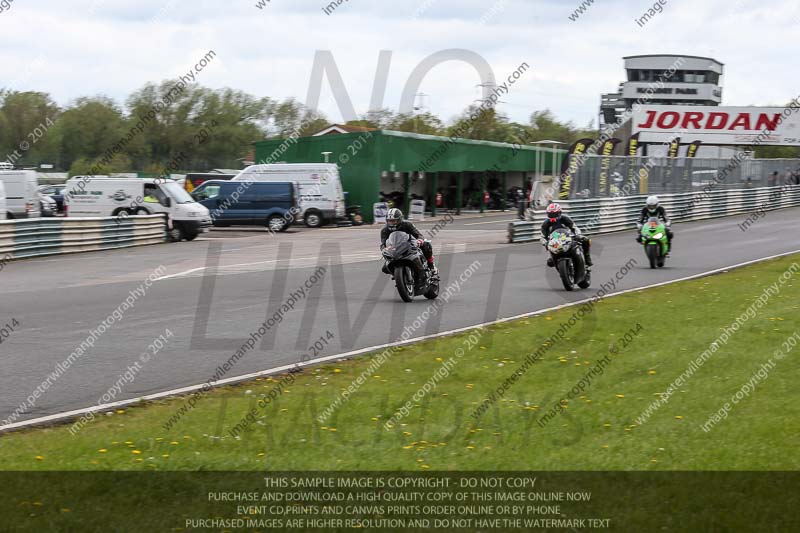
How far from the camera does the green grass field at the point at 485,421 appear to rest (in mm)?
6371

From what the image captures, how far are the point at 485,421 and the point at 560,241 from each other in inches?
374

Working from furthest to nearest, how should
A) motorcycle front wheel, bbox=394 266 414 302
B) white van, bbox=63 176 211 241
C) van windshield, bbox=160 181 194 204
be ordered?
van windshield, bbox=160 181 194 204
white van, bbox=63 176 211 241
motorcycle front wheel, bbox=394 266 414 302

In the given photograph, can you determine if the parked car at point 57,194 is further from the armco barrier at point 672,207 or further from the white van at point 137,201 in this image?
the armco barrier at point 672,207

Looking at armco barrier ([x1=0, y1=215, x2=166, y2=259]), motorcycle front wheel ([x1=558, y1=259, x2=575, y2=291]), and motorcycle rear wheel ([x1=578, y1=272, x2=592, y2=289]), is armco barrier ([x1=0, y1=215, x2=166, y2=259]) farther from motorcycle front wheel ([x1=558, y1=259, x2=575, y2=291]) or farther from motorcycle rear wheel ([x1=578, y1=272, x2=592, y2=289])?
motorcycle rear wheel ([x1=578, y1=272, x2=592, y2=289])

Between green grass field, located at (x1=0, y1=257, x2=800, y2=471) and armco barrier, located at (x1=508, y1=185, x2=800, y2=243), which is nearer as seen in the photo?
green grass field, located at (x1=0, y1=257, x2=800, y2=471)

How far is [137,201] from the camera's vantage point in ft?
113

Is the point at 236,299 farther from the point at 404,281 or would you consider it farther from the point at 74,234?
the point at 74,234

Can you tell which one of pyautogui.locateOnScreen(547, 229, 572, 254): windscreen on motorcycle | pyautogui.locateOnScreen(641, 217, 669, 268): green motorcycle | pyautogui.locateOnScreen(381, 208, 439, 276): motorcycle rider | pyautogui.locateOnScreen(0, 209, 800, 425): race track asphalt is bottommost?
pyautogui.locateOnScreen(0, 209, 800, 425): race track asphalt

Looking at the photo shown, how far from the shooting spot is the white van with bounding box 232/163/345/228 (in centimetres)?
4003

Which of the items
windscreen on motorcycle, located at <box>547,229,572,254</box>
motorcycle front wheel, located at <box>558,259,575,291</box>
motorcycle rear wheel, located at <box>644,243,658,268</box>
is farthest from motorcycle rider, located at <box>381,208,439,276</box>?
motorcycle rear wheel, located at <box>644,243,658,268</box>

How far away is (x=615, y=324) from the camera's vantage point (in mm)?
12789

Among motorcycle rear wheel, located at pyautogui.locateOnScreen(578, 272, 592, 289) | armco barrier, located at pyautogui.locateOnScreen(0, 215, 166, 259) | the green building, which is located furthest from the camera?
the green building

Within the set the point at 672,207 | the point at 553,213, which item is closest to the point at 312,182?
the point at 672,207
